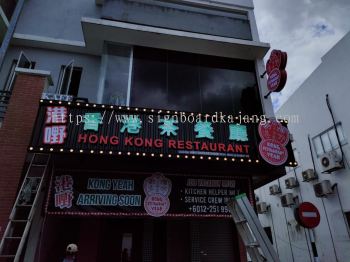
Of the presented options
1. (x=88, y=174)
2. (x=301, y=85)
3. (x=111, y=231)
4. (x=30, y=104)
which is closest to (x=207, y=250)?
(x=111, y=231)

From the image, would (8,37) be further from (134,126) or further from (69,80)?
(134,126)

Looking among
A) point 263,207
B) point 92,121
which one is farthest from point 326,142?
point 92,121

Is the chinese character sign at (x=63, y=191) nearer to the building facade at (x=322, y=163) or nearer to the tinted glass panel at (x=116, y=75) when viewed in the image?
the tinted glass panel at (x=116, y=75)

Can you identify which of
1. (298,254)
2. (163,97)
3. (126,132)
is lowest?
(298,254)

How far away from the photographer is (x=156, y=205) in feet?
24.3

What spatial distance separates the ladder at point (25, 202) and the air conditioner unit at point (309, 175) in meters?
12.9

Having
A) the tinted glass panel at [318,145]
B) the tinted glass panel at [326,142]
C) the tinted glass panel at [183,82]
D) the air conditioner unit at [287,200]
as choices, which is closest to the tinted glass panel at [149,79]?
the tinted glass panel at [183,82]

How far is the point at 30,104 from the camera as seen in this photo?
7836 mm

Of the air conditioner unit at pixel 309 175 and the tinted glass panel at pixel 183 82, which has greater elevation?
the tinted glass panel at pixel 183 82

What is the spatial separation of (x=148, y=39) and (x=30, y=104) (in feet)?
14.0

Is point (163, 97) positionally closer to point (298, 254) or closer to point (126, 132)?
point (126, 132)

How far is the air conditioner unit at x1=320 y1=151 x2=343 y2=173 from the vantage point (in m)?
13.0

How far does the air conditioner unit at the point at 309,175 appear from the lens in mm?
14742

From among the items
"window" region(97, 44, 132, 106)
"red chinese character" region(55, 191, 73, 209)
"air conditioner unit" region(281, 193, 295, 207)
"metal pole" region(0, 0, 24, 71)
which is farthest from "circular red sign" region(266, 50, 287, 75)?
"air conditioner unit" region(281, 193, 295, 207)
